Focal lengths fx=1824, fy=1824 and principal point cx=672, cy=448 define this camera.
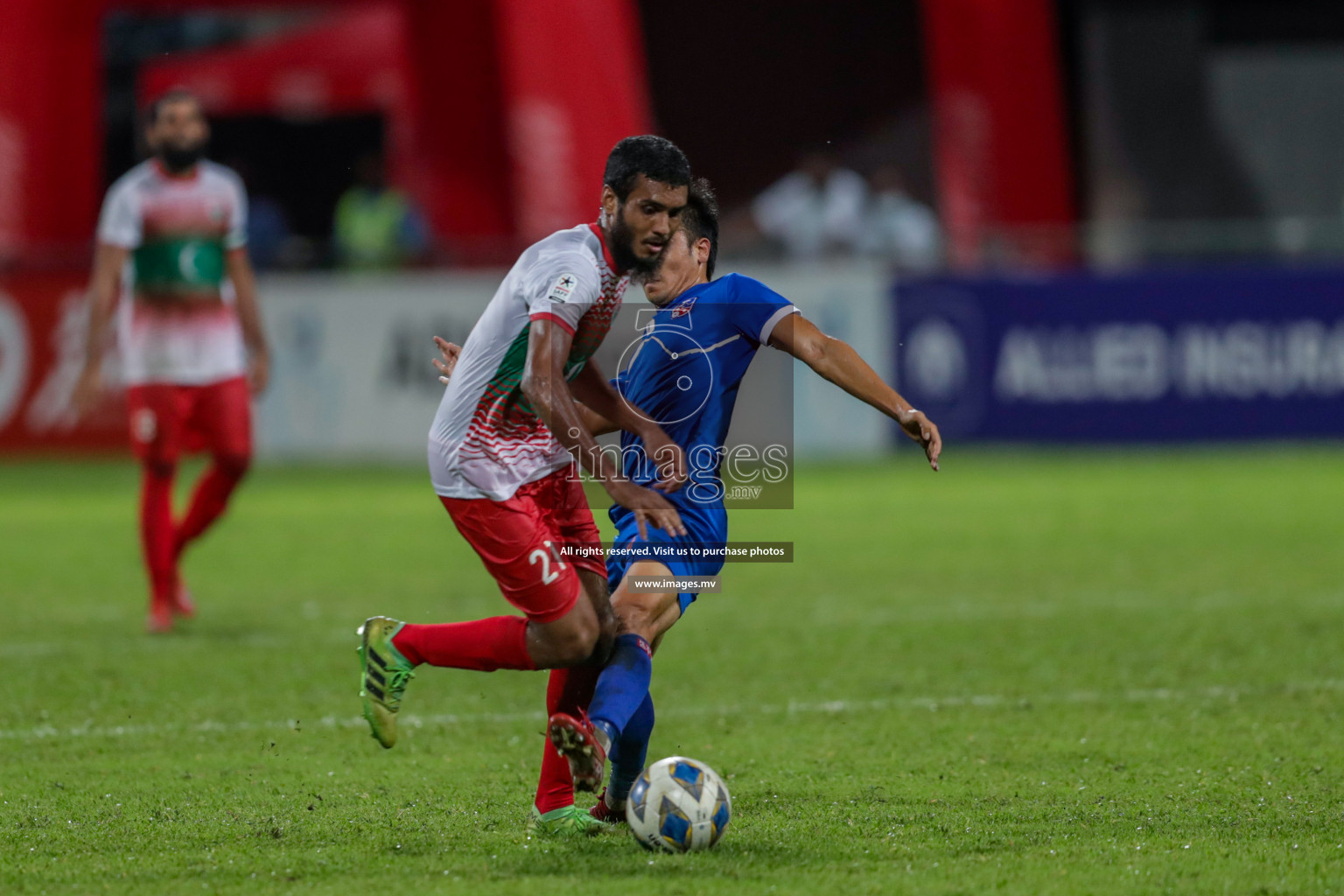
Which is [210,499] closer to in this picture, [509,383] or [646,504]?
[509,383]

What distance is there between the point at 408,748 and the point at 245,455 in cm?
301

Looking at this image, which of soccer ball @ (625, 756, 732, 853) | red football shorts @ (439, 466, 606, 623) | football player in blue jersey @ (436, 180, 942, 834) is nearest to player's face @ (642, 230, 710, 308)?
football player in blue jersey @ (436, 180, 942, 834)

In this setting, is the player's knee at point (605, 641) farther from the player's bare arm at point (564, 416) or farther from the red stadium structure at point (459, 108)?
the red stadium structure at point (459, 108)

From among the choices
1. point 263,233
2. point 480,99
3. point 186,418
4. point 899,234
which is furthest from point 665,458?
point 480,99

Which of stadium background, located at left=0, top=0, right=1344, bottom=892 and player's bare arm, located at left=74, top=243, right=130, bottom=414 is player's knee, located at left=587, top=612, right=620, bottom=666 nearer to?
stadium background, located at left=0, top=0, right=1344, bottom=892

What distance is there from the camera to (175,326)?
865 centimetres

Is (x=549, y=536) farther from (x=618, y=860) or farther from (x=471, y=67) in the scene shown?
(x=471, y=67)

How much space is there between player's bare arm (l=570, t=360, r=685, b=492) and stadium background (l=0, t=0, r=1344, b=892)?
37.9 inches

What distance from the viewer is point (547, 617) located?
15.8 feet

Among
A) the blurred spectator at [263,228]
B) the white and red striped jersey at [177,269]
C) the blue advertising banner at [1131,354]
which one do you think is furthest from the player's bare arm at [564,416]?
the blurred spectator at [263,228]

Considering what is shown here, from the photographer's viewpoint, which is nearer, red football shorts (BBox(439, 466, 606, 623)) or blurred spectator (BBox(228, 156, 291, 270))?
red football shorts (BBox(439, 466, 606, 623))

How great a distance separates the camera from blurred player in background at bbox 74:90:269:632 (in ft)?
27.9

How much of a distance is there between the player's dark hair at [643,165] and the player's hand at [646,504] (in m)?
0.75

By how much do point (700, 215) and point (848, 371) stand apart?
27.3 inches
